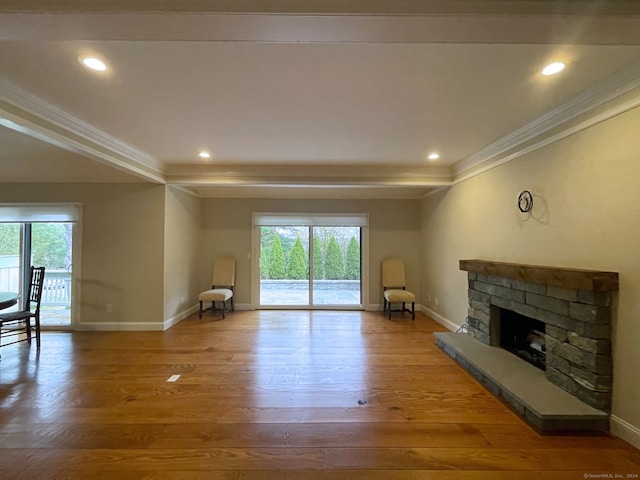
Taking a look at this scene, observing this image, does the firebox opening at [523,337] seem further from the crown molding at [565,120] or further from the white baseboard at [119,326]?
the white baseboard at [119,326]

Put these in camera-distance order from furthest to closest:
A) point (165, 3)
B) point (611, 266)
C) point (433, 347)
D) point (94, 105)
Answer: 1. point (433, 347)
2. point (94, 105)
3. point (611, 266)
4. point (165, 3)

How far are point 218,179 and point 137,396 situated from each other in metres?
3.01

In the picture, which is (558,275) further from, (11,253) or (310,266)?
(11,253)

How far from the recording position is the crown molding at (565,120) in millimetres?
2006

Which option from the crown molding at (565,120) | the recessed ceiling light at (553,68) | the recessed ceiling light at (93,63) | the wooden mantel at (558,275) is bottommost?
the wooden mantel at (558,275)

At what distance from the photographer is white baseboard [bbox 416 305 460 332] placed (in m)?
4.62

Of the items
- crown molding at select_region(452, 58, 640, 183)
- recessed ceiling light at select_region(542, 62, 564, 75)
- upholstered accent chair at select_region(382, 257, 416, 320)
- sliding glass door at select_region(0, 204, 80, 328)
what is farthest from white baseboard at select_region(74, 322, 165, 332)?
recessed ceiling light at select_region(542, 62, 564, 75)

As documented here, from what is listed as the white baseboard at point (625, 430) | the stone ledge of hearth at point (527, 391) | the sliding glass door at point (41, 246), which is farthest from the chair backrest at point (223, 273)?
the white baseboard at point (625, 430)

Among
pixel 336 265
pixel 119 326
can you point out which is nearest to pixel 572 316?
pixel 336 265

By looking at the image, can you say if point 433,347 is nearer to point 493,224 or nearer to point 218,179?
point 493,224

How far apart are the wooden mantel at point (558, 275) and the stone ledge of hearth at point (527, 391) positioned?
2.78 feet

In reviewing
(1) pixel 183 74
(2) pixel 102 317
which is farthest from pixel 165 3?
(2) pixel 102 317

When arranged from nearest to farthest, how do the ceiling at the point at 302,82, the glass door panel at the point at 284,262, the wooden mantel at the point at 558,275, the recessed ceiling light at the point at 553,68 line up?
the ceiling at the point at 302,82 < the recessed ceiling light at the point at 553,68 < the wooden mantel at the point at 558,275 < the glass door panel at the point at 284,262

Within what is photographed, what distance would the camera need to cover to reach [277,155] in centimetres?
395
